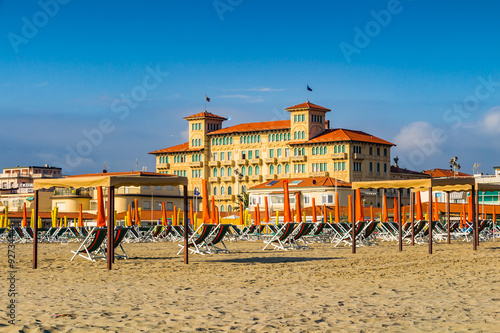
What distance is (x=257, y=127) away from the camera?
90500 millimetres

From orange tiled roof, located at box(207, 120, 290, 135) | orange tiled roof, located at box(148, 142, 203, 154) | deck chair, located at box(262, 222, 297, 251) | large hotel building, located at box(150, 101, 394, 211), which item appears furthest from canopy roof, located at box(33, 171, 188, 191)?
orange tiled roof, located at box(148, 142, 203, 154)

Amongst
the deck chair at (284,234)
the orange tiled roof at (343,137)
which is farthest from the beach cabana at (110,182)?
the orange tiled roof at (343,137)

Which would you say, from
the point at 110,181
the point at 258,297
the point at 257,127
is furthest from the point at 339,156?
the point at 258,297

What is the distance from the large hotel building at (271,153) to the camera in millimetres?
85062

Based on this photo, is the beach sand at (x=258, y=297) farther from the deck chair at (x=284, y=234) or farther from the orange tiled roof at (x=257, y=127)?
the orange tiled roof at (x=257, y=127)

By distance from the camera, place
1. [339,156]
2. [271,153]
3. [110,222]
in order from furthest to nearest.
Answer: [271,153], [339,156], [110,222]

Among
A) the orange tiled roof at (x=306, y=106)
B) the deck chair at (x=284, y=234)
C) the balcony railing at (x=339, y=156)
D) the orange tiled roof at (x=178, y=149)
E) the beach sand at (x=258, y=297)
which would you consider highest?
the orange tiled roof at (x=306, y=106)

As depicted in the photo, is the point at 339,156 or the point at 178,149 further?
the point at 178,149

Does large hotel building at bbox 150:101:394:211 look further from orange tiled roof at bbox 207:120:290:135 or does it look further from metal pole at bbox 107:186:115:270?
metal pole at bbox 107:186:115:270

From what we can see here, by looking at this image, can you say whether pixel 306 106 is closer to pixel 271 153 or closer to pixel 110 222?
pixel 271 153

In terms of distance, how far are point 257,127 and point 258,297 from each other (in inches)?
3191

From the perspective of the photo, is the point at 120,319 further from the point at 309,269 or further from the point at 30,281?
the point at 309,269

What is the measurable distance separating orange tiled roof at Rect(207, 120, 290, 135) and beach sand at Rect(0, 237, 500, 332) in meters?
73.4

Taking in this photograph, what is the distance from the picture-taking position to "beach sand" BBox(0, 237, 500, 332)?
7.46 metres
